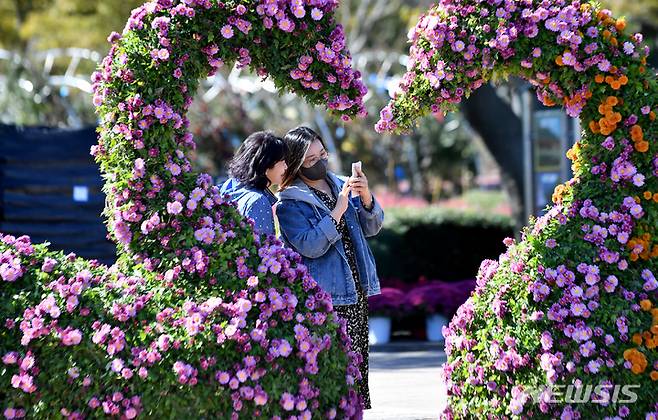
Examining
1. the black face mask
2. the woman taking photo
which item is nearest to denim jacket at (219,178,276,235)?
the woman taking photo

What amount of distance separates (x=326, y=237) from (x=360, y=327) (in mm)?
581

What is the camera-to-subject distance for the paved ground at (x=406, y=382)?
5.58 m

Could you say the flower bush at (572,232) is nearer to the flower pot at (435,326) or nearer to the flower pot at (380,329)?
the flower pot at (435,326)

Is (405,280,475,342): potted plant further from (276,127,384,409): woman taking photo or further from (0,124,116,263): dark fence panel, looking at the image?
(276,127,384,409): woman taking photo

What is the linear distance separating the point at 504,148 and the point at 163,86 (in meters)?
8.19

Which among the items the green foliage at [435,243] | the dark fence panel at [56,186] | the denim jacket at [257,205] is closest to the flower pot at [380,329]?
the green foliage at [435,243]

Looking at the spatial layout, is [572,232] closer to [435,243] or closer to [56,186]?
[435,243]

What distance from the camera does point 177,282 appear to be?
165 inches

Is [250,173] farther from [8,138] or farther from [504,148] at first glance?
[504,148]

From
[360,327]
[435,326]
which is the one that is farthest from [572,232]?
[435,326]

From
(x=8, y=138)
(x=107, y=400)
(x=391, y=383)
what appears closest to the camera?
(x=107, y=400)

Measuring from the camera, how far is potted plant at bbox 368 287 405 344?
905 cm

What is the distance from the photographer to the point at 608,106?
4277mm

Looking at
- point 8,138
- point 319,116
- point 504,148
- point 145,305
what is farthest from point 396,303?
point 319,116
